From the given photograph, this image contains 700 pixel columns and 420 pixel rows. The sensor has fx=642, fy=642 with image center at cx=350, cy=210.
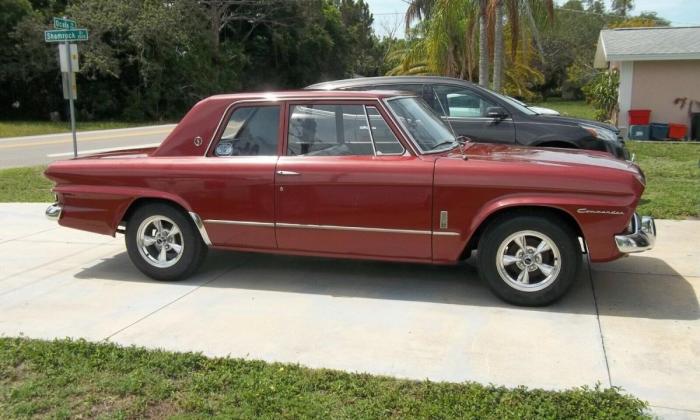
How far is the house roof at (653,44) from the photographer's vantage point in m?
17.8

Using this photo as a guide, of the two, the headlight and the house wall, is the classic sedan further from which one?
the house wall

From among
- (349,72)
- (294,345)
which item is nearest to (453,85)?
(294,345)

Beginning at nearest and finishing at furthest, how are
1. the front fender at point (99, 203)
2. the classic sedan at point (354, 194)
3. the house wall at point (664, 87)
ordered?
1. the classic sedan at point (354, 194)
2. the front fender at point (99, 203)
3. the house wall at point (664, 87)

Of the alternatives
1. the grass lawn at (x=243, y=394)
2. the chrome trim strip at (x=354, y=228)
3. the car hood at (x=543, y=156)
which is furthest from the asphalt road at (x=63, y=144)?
the car hood at (x=543, y=156)

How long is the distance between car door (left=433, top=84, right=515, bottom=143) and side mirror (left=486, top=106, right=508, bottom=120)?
0.03m

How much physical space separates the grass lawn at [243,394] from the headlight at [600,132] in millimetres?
5171

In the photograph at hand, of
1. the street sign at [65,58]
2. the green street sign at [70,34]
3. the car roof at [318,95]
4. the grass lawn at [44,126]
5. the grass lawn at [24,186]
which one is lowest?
the grass lawn at [24,186]

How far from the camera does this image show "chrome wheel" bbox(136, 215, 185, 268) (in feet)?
19.1

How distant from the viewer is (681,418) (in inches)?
132

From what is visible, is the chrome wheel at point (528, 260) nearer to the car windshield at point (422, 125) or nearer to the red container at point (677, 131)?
the car windshield at point (422, 125)

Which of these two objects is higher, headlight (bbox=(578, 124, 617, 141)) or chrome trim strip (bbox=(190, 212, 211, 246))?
headlight (bbox=(578, 124, 617, 141))

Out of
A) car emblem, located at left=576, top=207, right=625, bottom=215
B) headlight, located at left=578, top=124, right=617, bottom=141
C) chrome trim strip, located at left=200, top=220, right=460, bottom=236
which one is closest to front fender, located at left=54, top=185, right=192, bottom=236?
chrome trim strip, located at left=200, top=220, right=460, bottom=236

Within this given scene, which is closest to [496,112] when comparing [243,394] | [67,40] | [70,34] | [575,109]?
[243,394]

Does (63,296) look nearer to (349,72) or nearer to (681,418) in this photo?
(681,418)
